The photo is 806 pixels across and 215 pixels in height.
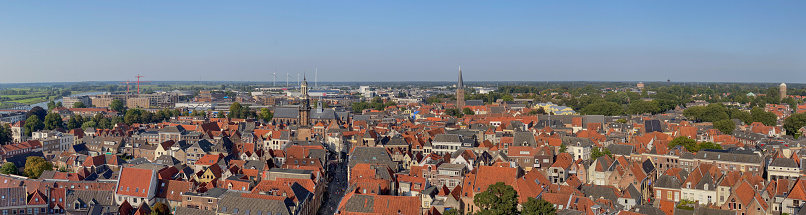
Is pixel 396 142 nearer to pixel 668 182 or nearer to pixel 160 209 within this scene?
pixel 668 182

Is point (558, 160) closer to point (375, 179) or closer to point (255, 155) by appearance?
point (375, 179)

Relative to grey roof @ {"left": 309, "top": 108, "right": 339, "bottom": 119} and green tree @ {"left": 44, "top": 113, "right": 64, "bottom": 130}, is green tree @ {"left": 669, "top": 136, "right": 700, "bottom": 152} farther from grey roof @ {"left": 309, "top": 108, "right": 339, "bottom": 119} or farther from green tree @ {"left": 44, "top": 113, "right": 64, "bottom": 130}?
green tree @ {"left": 44, "top": 113, "right": 64, "bottom": 130}

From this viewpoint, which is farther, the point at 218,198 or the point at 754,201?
the point at 218,198

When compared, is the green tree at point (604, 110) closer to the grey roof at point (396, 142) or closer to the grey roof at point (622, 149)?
the grey roof at point (622, 149)

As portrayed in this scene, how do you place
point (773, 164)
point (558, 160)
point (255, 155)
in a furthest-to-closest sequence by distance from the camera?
1. point (255, 155)
2. point (558, 160)
3. point (773, 164)

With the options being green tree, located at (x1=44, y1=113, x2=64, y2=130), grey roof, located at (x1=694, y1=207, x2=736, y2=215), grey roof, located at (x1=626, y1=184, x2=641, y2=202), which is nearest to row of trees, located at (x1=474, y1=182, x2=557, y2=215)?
grey roof, located at (x1=694, y1=207, x2=736, y2=215)

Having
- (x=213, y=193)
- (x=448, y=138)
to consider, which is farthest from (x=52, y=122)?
(x=213, y=193)

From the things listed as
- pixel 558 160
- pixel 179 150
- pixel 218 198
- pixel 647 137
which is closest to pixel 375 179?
pixel 218 198

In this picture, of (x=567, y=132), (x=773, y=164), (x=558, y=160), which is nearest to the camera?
(x=773, y=164)
